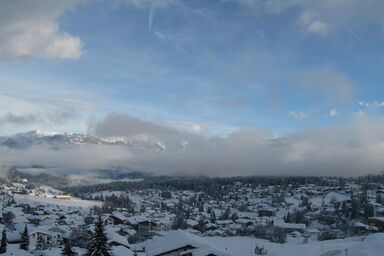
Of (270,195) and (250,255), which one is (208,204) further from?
(250,255)

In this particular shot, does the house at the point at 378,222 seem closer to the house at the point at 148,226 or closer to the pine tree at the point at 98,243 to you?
the house at the point at 148,226

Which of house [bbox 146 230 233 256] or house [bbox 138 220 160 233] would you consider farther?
house [bbox 138 220 160 233]

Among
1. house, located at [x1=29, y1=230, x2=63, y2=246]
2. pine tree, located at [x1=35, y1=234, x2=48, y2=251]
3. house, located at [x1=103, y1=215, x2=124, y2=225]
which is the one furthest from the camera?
house, located at [x1=103, y1=215, x2=124, y2=225]

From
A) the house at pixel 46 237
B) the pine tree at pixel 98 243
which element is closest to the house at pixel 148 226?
the house at pixel 46 237

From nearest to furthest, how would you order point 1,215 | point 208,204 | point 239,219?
point 1,215 → point 239,219 → point 208,204

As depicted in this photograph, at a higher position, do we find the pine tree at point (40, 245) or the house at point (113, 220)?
the house at point (113, 220)

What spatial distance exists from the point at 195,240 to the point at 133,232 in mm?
42196

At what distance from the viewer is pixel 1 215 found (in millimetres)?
83500

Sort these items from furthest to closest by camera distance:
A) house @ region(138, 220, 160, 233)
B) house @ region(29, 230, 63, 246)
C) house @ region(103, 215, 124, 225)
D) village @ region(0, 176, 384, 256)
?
1. house @ region(138, 220, 160, 233)
2. house @ region(103, 215, 124, 225)
3. house @ region(29, 230, 63, 246)
4. village @ region(0, 176, 384, 256)

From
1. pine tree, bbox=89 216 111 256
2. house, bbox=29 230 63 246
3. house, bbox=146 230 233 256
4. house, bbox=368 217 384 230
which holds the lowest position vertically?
house, bbox=29 230 63 246

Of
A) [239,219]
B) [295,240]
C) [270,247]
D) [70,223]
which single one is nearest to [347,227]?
[295,240]

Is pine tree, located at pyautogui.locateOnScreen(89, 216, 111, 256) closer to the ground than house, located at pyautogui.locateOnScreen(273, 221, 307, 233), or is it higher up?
higher up

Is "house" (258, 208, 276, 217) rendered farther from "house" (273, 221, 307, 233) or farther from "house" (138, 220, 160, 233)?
"house" (138, 220, 160, 233)

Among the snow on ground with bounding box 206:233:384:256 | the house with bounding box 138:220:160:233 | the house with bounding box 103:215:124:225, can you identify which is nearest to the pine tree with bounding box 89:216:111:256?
the snow on ground with bounding box 206:233:384:256
